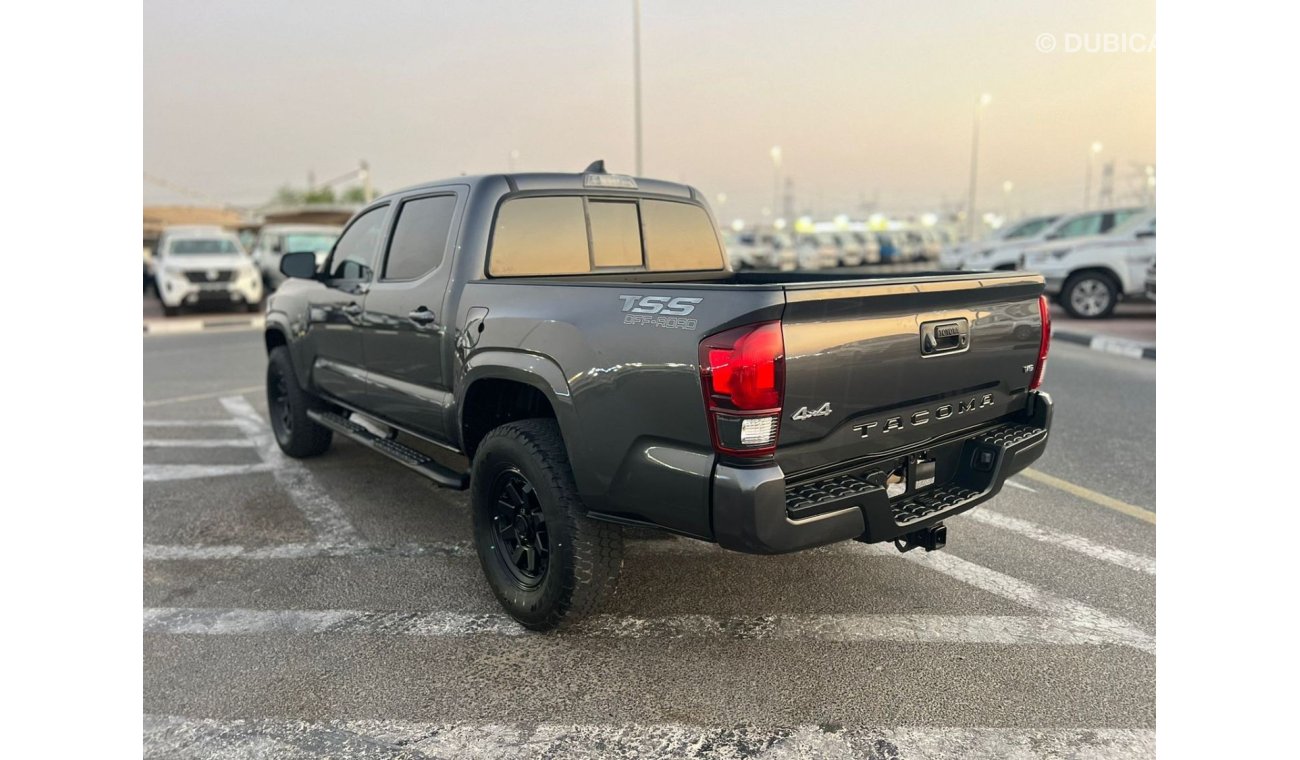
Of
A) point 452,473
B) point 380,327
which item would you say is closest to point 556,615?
point 452,473

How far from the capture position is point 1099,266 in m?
13.9


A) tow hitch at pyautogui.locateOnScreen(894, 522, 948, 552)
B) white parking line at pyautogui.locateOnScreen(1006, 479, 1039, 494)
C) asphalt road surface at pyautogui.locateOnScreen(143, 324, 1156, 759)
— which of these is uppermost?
tow hitch at pyautogui.locateOnScreen(894, 522, 948, 552)

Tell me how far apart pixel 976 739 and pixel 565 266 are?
275cm

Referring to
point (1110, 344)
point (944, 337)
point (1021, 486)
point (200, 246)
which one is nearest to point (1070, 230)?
point (1110, 344)

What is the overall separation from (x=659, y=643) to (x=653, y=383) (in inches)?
44.6

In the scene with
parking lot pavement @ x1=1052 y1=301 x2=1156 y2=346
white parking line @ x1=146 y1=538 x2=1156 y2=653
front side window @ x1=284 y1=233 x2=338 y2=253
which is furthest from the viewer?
front side window @ x1=284 y1=233 x2=338 y2=253

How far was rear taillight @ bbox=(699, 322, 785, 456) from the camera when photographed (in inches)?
107

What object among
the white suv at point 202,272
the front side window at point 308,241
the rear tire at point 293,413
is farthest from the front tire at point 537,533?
the front side window at point 308,241

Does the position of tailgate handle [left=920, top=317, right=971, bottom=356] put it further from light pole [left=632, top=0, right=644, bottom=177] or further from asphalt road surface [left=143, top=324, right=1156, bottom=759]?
light pole [left=632, top=0, right=644, bottom=177]

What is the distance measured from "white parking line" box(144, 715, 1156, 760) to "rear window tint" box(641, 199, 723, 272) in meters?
2.57

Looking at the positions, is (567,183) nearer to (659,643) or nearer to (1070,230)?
(659,643)

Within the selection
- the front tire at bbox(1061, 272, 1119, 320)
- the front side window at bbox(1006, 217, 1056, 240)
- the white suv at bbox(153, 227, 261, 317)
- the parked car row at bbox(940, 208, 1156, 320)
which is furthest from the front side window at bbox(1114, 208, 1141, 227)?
the white suv at bbox(153, 227, 261, 317)

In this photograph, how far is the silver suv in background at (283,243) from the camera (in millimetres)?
19281

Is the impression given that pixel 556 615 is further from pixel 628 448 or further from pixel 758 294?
pixel 758 294
